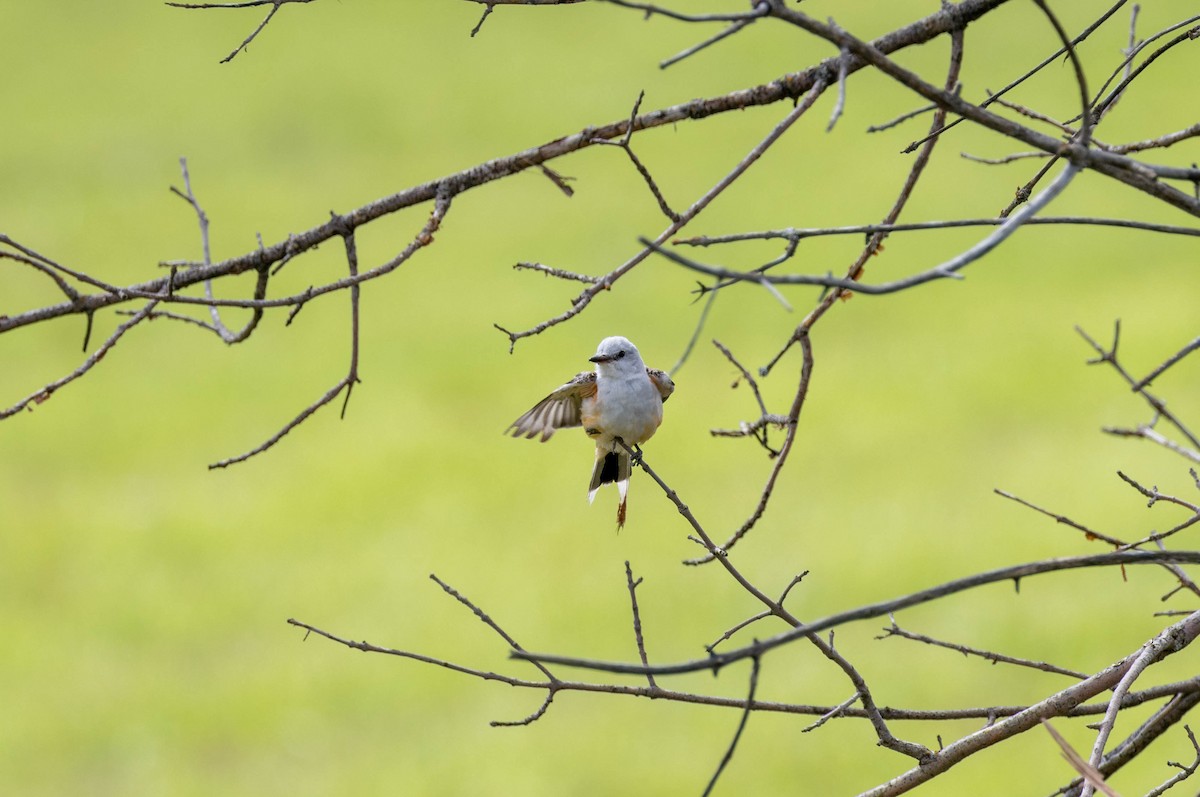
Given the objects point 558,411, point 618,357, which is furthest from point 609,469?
point 618,357

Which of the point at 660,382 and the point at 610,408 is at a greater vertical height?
the point at 660,382

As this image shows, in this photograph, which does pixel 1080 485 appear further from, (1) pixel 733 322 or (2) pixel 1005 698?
(1) pixel 733 322

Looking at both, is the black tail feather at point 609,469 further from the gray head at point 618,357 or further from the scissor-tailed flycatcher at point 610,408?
the gray head at point 618,357

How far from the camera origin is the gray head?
11.3 feet

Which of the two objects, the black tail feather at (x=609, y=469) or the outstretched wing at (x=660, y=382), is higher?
the outstretched wing at (x=660, y=382)

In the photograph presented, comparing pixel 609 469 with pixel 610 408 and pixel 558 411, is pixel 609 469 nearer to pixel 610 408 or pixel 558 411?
pixel 558 411

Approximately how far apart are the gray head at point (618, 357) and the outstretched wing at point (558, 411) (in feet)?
0.15

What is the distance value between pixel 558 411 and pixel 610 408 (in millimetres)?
321

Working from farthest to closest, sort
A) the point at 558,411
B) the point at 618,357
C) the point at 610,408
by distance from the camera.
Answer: the point at 558,411 → the point at 618,357 → the point at 610,408

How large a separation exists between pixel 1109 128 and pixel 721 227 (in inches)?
144

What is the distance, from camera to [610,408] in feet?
11.0

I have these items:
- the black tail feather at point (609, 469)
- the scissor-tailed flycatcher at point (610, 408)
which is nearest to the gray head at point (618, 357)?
the scissor-tailed flycatcher at point (610, 408)

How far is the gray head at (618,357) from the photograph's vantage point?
3.45 m

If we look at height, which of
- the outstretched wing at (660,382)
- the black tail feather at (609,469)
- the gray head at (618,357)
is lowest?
the black tail feather at (609,469)
